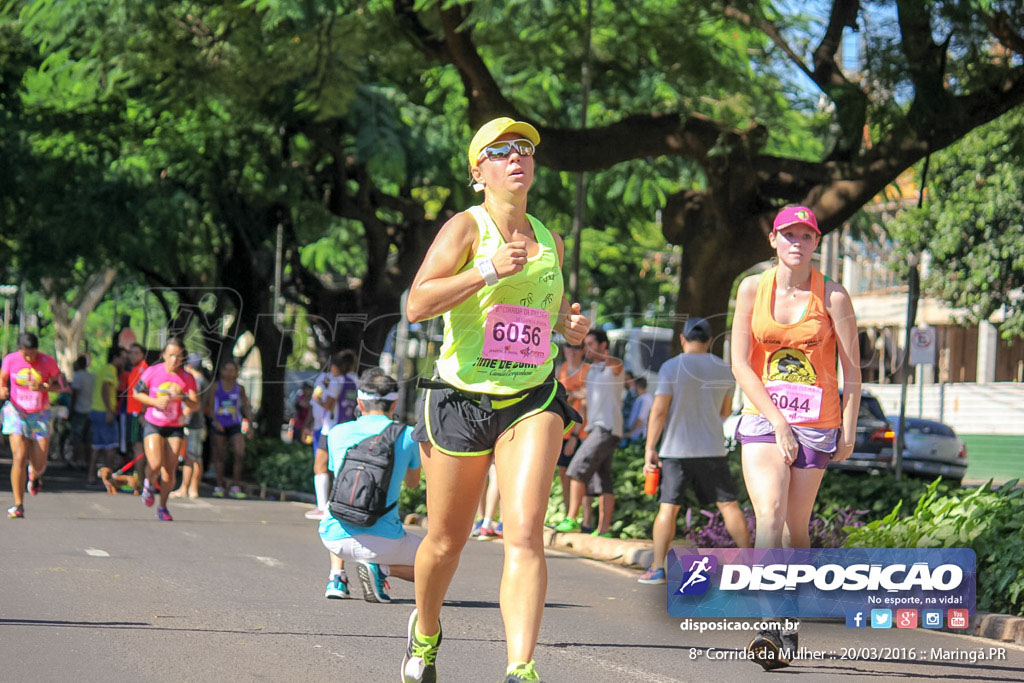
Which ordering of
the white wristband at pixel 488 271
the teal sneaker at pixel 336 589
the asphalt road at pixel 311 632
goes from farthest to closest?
the teal sneaker at pixel 336 589, the asphalt road at pixel 311 632, the white wristband at pixel 488 271

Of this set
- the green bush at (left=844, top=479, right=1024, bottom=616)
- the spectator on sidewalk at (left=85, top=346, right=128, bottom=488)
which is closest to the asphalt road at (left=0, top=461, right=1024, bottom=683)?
the green bush at (left=844, top=479, right=1024, bottom=616)

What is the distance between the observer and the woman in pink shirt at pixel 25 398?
A: 13.3 meters

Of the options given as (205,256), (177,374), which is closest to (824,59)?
(177,374)

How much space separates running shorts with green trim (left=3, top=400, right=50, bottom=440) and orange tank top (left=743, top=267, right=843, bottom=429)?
28.5ft

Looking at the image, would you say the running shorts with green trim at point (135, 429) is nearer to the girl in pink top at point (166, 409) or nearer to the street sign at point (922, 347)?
the girl in pink top at point (166, 409)

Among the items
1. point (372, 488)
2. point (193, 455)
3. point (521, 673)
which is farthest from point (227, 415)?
point (521, 673)

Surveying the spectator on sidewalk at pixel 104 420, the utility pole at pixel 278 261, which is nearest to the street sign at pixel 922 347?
the utility pole at pixel 278 261

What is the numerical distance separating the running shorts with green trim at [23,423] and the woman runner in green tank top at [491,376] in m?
8.97

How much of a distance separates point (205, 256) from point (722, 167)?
51.6 ft

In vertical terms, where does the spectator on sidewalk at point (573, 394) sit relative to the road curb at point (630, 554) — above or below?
above

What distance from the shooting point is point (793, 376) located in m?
6.62

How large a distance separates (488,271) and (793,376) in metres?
2.17

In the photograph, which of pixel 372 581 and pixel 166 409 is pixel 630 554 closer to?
pixel 372 581

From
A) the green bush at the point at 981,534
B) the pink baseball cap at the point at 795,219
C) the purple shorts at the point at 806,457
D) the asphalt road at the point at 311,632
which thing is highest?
the pink baseball cap at the point at 795,219
